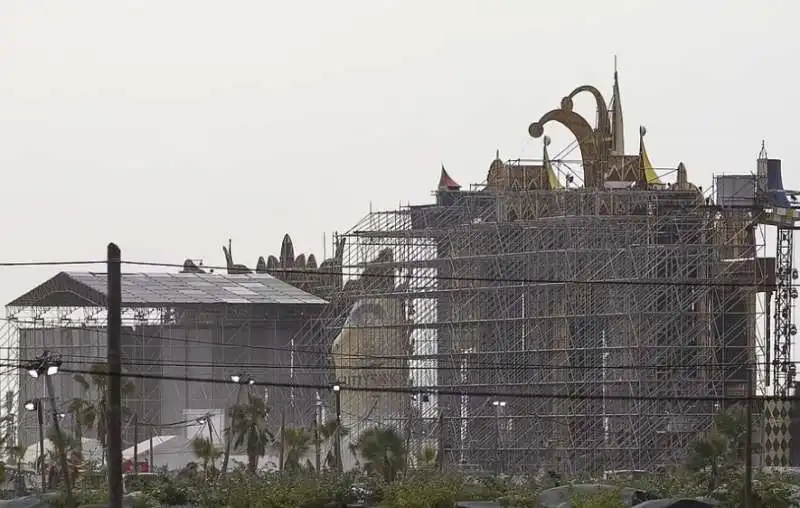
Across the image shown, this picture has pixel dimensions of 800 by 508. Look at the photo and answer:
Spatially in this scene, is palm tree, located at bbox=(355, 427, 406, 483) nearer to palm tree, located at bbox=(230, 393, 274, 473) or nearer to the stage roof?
palm tree, located at bbox=(230, 393, 274, 473)

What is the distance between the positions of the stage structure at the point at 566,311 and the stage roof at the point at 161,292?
622 inches

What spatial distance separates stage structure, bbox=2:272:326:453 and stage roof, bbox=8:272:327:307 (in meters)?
0.06

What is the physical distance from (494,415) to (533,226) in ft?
31.8

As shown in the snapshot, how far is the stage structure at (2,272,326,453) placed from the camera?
123 meters

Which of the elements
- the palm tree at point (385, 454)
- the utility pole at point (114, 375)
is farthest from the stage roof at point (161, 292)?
the utility pole at point (114, 375)

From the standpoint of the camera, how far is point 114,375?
40.6 metres

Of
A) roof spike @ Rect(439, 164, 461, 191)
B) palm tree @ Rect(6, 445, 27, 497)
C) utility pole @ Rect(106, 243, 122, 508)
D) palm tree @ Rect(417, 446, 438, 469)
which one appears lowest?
palm tree @ Rect(6, 445, 27, 497)

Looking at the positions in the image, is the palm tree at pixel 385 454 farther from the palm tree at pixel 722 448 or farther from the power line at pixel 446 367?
the power line at pixel 446 367

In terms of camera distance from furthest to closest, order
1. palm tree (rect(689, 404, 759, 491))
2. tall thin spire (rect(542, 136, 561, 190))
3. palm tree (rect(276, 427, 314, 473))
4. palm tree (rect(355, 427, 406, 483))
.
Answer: tall thin spire (rect(542, 136, 561, 190))
palm tree (rect(276, 427, 314, 473))
palm tree (rect(355, 427, 406, 483))
palm tree (rect(689, 404, 759, 491))

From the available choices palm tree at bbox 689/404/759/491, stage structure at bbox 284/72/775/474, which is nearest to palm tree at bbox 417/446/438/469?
stage structure at bbox 284/72/775/474

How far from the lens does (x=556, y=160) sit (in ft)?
341

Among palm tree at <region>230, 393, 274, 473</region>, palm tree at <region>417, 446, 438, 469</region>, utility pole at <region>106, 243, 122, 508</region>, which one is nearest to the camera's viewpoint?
utility pole at <region>106, 243, 122, 508</region>

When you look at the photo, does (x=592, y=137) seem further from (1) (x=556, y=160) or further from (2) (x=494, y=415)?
(2) (x=494, y=415)

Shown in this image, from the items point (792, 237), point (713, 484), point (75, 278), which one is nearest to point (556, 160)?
point (792, 237)
